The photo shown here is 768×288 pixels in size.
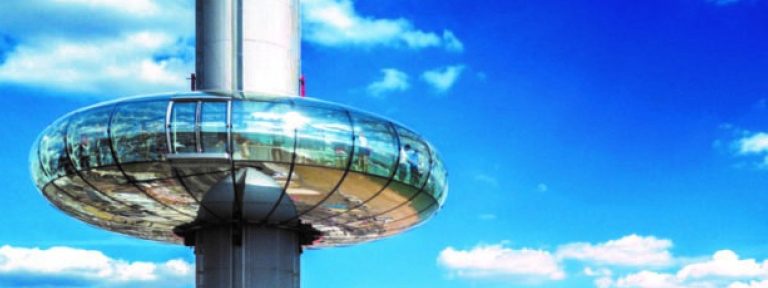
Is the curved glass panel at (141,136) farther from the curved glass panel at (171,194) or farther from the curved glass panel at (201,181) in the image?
the curved glass panel at (171,194)

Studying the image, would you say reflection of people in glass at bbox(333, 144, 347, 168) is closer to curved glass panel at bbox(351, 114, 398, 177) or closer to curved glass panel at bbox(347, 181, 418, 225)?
curved glass panel at bbox(351, 114, 398, 177)

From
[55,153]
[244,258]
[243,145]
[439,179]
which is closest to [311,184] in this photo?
[243,145]

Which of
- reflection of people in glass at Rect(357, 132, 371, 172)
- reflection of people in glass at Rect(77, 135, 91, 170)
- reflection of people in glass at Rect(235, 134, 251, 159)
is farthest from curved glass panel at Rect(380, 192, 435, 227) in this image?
reflection of people in glass at Rect(77, 135, 91, 170)

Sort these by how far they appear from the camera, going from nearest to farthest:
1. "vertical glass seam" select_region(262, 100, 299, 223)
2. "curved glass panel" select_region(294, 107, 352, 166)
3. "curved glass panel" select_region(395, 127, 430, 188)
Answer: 1. "vertical glass seam" select_region(262, 100, 299, 223)
2. "curved glass panel" select_region(294, 107, 352, 166)
3. "curved glass panel" select_region(395, 127, 430, 188)

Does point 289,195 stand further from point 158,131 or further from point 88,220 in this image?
point 88,220

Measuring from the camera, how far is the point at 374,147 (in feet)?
93.7

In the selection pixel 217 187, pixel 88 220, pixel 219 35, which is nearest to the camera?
pixel 217 187

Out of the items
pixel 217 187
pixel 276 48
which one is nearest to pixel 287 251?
pixel 217 187

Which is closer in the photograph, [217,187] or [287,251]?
[217,187]

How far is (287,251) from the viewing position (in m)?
31.8

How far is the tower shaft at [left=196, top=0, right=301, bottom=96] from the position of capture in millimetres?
31094

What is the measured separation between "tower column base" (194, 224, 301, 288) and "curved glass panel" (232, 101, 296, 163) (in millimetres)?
4140

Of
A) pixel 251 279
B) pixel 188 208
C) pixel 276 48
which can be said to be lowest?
pixel 251 279

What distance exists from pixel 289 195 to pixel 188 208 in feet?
10.2
